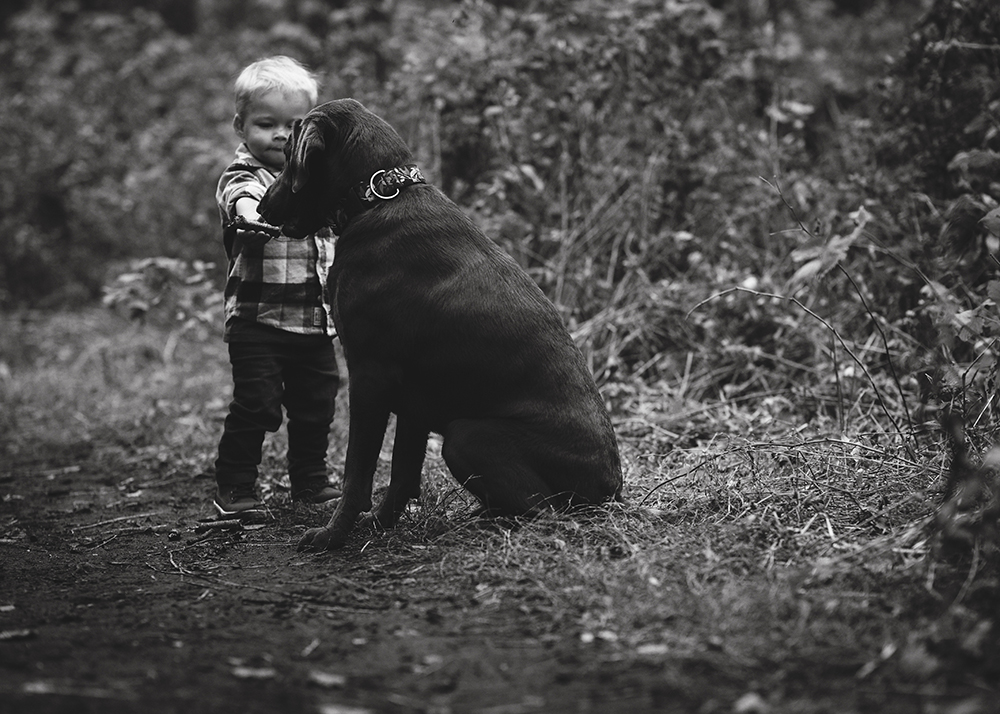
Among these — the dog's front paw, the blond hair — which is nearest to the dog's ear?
the blond hair

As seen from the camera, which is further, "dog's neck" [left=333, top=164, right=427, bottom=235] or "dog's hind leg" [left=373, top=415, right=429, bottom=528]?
"dog's hind leg" [left=373, top=415, right=429, bottom=528]

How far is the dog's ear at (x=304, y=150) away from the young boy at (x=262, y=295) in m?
0.63

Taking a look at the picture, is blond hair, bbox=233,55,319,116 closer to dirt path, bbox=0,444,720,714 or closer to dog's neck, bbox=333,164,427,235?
dog's neck, bbox=333,164,427,235

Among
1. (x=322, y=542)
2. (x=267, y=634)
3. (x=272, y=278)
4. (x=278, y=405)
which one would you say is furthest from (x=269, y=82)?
(x=267, y=634)

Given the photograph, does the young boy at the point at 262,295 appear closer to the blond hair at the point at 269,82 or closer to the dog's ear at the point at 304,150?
the blond hair at the point at 269,82

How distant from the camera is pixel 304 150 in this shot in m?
3.22

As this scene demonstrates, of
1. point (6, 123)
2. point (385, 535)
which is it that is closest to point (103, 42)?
point (6, 123)

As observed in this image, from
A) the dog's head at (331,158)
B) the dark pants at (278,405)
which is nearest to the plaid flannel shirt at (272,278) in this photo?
the dark pants at (278,405)

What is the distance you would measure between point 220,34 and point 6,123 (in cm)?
628

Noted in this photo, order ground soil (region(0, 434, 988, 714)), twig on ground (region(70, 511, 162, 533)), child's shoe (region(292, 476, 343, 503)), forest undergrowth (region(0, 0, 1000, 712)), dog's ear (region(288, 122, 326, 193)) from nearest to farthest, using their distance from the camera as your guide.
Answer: ground soil (region(0, 434, 988, 714)), forest undergrowth (region(0, 0, 1000, 712)), dog's ear (region(288, 122, 326, 193)), twig on ground (region(70, 511, 162, 533)), child's shoe (region(292, 476, 343, 503))

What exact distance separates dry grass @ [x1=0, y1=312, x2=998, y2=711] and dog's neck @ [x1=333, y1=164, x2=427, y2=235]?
1162 millimetres

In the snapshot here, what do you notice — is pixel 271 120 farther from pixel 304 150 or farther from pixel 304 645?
pixel 304 645

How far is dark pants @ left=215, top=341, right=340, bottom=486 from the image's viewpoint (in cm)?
397

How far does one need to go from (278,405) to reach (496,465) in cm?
135
